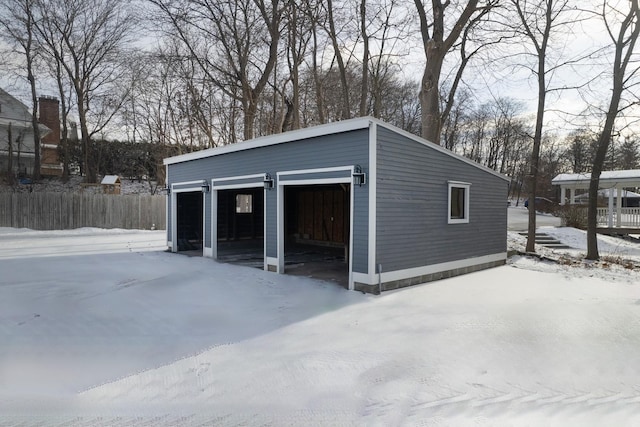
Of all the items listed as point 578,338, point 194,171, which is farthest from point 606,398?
point 194,171

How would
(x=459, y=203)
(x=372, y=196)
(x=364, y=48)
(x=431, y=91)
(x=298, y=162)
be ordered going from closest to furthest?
(x=372, y=196) < (x=298, y=162) < (x=459, y=203) < (x=431, y=91) < (x=364, y=48)

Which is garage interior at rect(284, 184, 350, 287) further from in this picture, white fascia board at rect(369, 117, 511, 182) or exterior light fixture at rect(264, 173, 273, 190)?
white fascia board at rect(369, 117, 511, 182)

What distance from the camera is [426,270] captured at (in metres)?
7.76

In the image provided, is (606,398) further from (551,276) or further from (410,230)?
(551,276)

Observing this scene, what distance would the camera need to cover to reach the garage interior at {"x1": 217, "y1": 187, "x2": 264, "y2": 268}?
12.8 metres

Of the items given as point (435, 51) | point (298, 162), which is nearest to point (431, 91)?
point (435, 51)

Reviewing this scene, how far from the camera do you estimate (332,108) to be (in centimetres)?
2105

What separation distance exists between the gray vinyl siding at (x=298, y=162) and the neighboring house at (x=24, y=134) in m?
17.9

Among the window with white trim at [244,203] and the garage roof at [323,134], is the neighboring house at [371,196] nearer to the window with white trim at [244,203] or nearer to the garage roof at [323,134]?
the garage roof at [323,134]

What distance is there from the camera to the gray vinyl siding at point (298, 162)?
6715mm

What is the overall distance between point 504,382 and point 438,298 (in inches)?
119

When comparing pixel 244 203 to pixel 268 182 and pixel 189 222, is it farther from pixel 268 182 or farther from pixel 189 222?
pixel 268 182

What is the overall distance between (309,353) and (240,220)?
9755mm

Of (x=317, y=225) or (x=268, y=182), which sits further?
(x=317, y=225)
